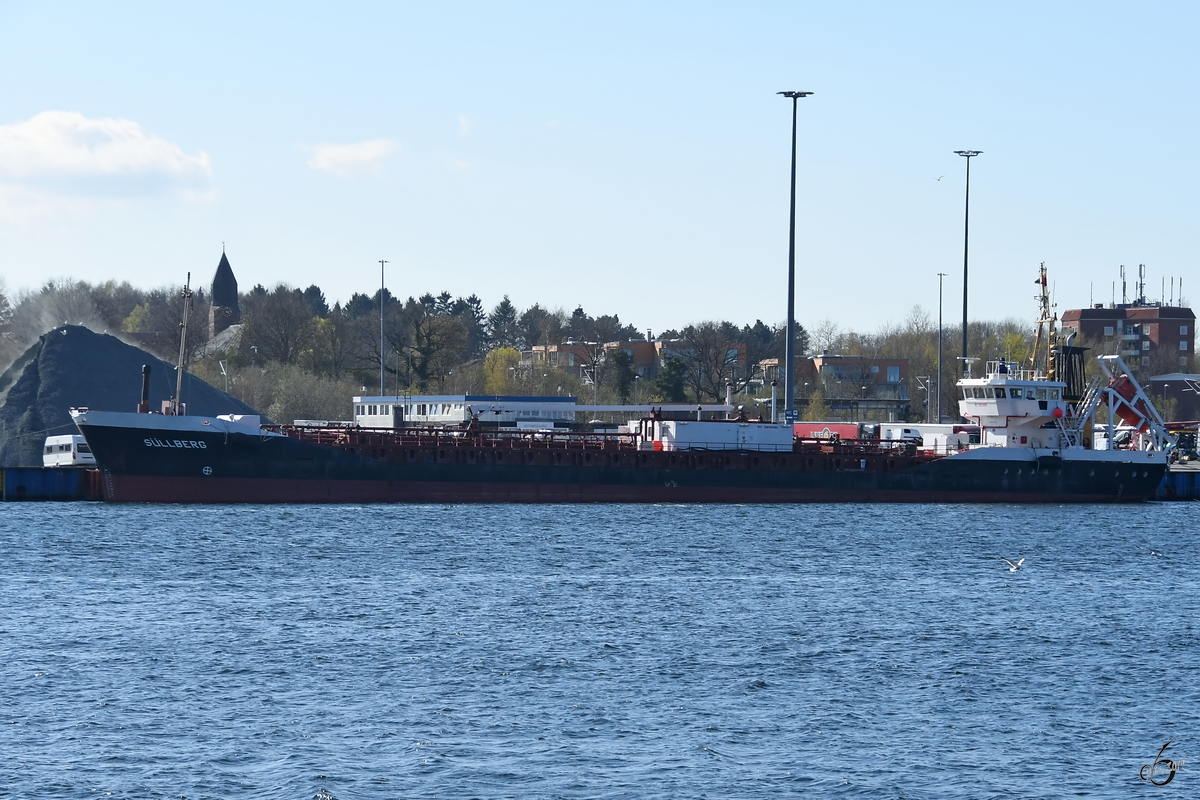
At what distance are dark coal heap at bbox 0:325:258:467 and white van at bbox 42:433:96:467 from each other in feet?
30.4

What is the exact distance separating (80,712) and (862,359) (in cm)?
15808

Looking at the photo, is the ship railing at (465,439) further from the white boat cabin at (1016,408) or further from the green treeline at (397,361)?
the green treeline at (397,361)

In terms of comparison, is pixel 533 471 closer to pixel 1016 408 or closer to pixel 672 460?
pixel 672 460

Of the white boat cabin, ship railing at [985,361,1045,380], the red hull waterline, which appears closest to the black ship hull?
the red hull waterline

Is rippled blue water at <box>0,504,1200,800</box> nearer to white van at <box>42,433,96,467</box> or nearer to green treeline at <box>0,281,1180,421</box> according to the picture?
white van at <box>42,433,96,467</box>

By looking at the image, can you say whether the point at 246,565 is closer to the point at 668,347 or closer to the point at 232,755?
the point at 232,755

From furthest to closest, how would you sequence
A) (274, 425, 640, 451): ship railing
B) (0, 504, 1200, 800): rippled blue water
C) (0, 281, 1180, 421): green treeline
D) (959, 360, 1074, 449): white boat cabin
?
(0, 281, 1180, 421): green treeline
(959, 360, 1074, 449): white boat cabin
(274, 425, 640, 451): ship railing
(0, 504, 1200, 800): rippled blue water

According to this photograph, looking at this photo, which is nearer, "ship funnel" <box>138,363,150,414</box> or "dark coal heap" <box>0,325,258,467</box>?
"ship funnel" <box>138,363,150,414</box>

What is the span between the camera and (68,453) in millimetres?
74812

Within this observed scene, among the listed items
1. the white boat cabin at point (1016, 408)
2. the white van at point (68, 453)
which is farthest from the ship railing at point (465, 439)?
the white boat cabin at point (1016, 408)

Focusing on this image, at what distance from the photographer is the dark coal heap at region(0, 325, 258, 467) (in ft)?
285

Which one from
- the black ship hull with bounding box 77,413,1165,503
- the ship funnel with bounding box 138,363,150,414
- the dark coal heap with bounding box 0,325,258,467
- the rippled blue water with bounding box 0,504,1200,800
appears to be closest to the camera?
the rippled blue water with bounding box 0,504,1200,800

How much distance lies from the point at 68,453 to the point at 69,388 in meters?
17.8

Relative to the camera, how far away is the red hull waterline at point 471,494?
6397 cm
